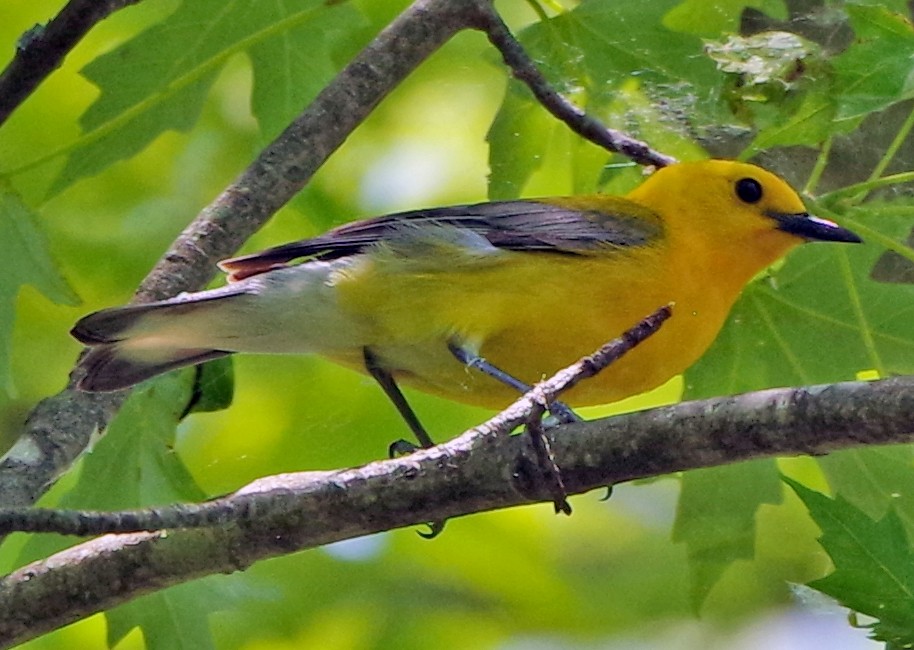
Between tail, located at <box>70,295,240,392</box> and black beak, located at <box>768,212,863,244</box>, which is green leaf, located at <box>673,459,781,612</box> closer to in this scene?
black beak, located at <box>768,212,863,244</box>

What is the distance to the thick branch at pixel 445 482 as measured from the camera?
1689mm

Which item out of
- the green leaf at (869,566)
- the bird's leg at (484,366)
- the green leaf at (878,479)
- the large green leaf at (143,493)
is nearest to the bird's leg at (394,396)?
the bird's leg at (484,366)

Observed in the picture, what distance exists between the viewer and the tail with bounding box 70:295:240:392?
8.27 ft

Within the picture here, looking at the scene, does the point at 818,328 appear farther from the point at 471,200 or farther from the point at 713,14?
the point at 471,200

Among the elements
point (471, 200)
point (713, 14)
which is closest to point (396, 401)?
point (713, 14)

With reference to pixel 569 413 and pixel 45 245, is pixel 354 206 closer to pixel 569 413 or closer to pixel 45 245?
pixel 45 245

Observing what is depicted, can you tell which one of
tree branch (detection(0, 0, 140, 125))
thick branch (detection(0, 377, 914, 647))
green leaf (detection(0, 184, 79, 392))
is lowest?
thick branch (detection(0, 377, 914, 647))

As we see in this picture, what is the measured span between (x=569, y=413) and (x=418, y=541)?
1.57m

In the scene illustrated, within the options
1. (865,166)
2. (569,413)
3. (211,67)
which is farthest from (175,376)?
(865,166)

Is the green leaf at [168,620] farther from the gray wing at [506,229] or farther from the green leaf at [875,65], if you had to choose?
the green leaf at [875,65]

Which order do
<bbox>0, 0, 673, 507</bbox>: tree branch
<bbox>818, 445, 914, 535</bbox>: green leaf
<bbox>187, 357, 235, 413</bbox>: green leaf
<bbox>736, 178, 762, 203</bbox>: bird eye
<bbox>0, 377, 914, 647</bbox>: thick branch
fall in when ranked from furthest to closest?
<bbox>736, 178, 762, 203</bbox>: bird eye
<bbox>187, 357, 235, 413</bbox>: green leaf
<bbox>818, 445, 914, 535</bbox>: green leaf
<bbox>0, 0, 673, 507</bbox>: tree branch
<bbox>0, 377, 914, 647</bbox>: thick branch

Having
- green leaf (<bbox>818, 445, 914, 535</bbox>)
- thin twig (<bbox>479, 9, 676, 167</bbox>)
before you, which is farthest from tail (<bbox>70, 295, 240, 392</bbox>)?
green leaf (<bbox>818, 445, 914, 535</bbox>)

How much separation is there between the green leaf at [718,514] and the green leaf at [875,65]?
2.55 feet

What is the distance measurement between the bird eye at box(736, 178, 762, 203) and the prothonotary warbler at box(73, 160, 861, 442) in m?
0.06
